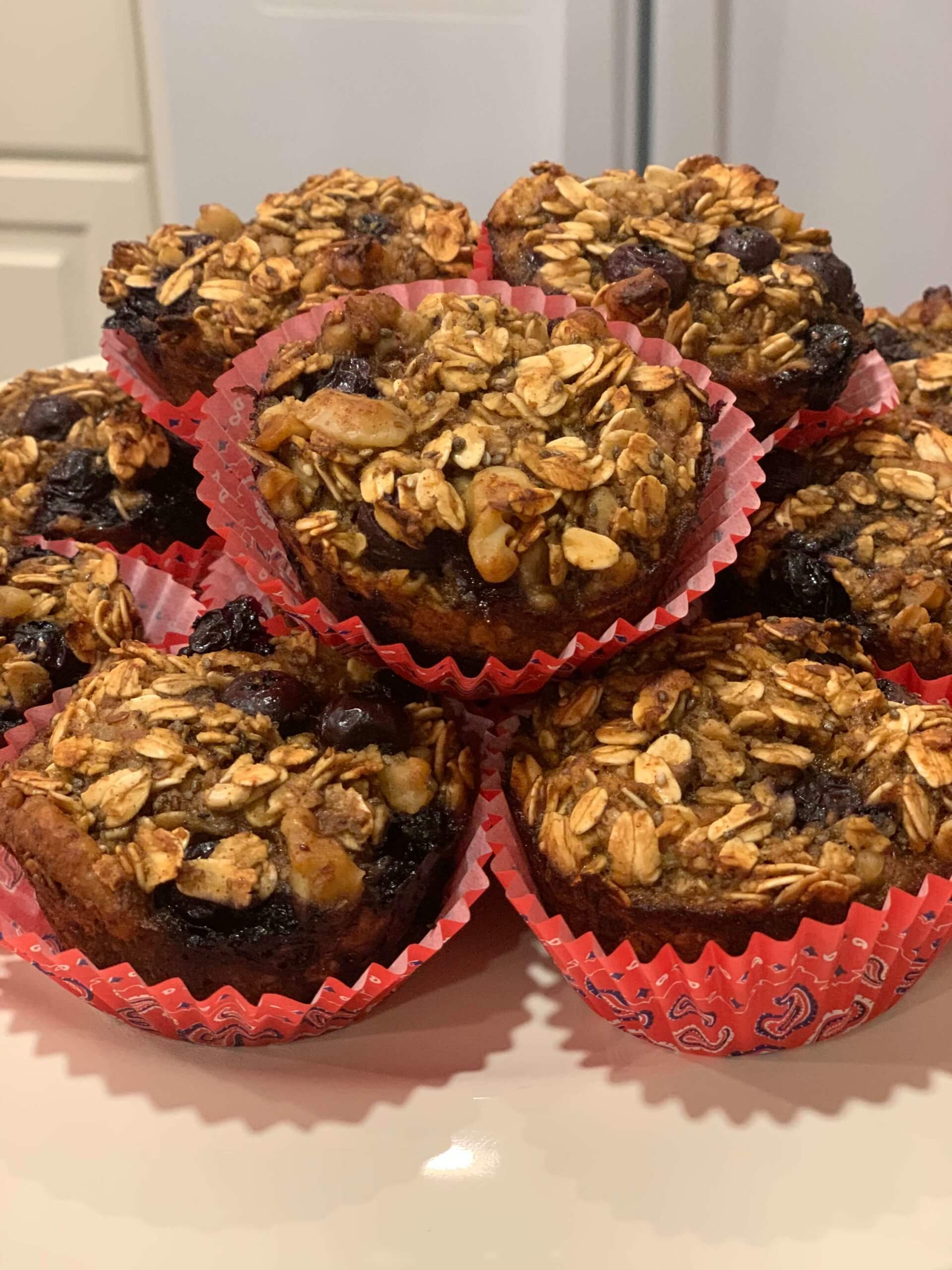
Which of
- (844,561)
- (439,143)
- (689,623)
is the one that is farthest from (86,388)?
(439,143)

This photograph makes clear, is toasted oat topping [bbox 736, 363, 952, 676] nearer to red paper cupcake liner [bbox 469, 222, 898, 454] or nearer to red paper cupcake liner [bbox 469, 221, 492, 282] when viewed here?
red paper cupcake liner [bbox 469, 222, 898, 454]

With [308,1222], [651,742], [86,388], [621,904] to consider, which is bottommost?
[308,1222]

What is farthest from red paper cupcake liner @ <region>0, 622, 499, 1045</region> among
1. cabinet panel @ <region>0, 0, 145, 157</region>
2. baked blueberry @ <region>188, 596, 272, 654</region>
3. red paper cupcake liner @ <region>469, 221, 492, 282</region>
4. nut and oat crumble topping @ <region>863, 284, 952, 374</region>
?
cabinet panel @ <region>0, 0, 145, 157</region>

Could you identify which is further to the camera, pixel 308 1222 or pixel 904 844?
pixel 904 844

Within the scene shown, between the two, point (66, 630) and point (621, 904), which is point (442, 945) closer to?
point (621, 904)

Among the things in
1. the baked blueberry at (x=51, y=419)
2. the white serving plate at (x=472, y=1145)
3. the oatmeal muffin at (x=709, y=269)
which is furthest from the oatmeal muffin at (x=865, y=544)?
the baked blueberry at (x=51, y=419)

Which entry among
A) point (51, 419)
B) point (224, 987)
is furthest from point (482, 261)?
point (224, 987)

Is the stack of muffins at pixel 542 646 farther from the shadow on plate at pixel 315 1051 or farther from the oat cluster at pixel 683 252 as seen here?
the shadow on plate at pixel 315 1051
